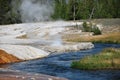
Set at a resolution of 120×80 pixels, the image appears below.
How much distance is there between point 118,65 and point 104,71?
1.62 meters

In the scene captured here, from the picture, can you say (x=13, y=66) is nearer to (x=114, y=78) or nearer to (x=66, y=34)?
(x=114, y=78)

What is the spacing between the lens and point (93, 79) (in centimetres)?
3005

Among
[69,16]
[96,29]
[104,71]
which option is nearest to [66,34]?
[96,29]

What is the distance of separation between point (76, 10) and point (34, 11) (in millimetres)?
15038

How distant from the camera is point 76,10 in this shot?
11056 centimetres

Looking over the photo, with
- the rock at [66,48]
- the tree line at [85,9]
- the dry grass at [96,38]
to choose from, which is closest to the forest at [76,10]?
the tree line at [85,9]

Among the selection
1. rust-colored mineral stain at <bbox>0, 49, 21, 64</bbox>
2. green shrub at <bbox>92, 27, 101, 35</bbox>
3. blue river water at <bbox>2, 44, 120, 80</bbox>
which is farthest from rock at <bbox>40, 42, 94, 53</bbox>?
green shrub at <bbox>92, 27, 101, 35</bbox>

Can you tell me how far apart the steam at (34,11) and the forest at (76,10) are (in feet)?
6.58

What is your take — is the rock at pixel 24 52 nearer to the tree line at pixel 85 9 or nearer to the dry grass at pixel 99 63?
the dry grass at pixel 99 63

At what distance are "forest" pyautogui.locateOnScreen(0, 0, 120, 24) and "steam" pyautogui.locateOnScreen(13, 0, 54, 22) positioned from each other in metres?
2.01

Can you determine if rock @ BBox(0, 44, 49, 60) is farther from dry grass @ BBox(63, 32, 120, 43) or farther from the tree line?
the tree line

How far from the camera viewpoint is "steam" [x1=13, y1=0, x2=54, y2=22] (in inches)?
Answer: 4523

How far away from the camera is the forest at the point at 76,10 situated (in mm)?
108537

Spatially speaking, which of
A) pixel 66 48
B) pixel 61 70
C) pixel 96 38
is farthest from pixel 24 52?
pixel 96 38
